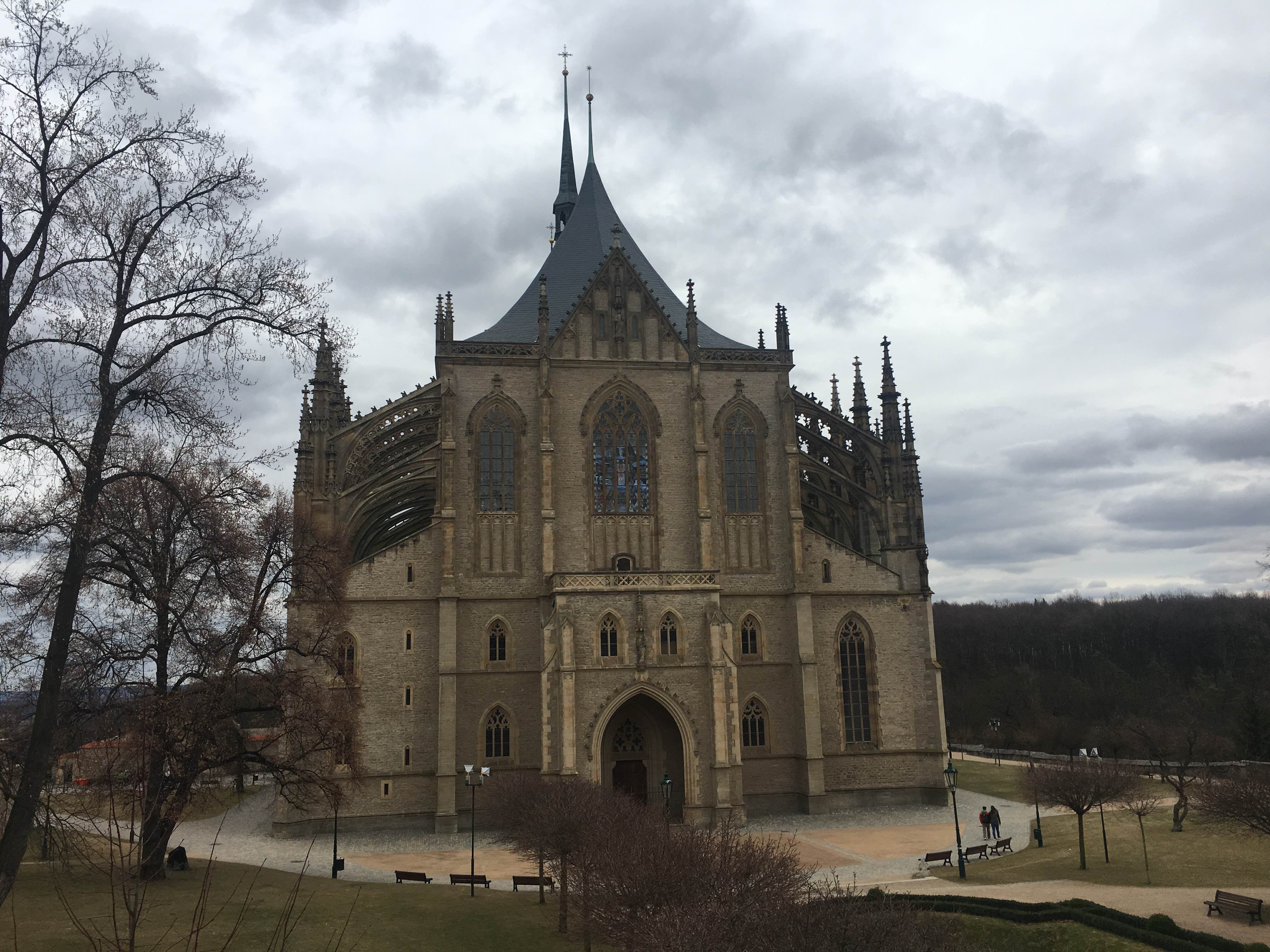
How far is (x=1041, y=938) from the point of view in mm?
19812

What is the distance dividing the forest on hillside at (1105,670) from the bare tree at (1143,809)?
20.2 metres

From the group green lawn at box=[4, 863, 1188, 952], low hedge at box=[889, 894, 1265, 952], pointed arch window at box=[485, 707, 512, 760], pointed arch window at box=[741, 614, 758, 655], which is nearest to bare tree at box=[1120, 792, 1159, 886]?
low hedge at box=[889, 894, 1265, 952]

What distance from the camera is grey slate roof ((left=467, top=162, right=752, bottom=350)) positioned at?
1689 inches

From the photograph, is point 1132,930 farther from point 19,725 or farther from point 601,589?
point 19,725

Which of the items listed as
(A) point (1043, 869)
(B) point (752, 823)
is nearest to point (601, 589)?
(B) point (752, 823)

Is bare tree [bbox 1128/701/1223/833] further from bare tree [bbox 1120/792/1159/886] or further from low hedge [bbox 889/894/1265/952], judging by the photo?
low hedge [bbox 889/894/1265/952]

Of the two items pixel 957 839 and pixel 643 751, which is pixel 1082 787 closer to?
pixel 957 839

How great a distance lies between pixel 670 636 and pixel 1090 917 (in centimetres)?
1864

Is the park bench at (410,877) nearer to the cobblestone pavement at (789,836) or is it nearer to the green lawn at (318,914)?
the green lawn at (318,914)

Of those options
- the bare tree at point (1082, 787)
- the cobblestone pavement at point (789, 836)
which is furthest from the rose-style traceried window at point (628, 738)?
the bare tree at point (1082, 787)

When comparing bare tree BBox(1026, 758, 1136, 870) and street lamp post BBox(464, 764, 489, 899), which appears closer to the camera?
street lamp post BBox(464, 764, 489, 899)

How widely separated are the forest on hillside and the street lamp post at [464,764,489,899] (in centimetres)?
4042

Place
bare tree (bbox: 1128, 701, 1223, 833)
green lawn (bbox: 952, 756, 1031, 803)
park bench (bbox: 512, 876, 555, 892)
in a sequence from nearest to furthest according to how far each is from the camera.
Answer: park bench (bbox: 512, 876, 555, 892), bare tree (bbox: 1128, 701, 1223, 833), green lawn (bbox: 952, 756, 1031, 803)

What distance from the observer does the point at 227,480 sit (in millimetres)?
17125
